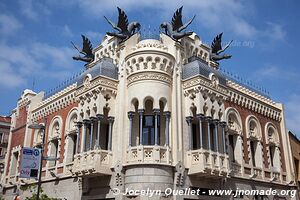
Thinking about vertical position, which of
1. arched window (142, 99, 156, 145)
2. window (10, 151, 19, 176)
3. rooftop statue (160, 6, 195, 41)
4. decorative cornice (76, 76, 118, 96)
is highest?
rooftop statue (160, 6, 195, 41)

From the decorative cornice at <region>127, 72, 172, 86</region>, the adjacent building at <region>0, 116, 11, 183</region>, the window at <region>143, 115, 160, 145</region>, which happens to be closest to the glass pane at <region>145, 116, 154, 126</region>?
the window at <region>143, 115, 160, 145</region>

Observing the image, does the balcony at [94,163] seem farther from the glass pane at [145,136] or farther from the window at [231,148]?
the window at [231,148]

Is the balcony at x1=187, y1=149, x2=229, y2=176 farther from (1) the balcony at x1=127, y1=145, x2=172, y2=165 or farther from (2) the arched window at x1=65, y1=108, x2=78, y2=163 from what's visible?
(2) the arched window at x1=65, y1=108, x2=78, y2=163

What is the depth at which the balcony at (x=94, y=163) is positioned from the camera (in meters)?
20.5

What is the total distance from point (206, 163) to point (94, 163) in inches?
266

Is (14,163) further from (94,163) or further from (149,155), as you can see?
(149,155)

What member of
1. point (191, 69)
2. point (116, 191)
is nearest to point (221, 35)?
point (191, 69)

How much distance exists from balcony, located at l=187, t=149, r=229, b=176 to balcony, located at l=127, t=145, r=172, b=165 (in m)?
1.62

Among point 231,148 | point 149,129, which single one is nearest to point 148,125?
point 149,129

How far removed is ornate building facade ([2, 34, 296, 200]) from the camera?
67.1ft

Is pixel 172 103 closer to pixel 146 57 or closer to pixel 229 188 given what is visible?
pixel 146 57

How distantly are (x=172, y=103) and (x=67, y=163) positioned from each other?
912cm

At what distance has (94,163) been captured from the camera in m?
20.6

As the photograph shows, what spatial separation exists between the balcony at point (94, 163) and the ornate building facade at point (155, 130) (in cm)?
6
